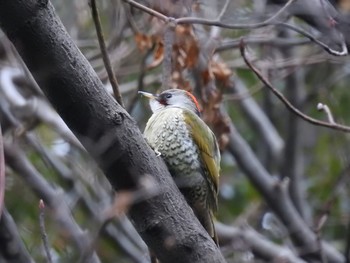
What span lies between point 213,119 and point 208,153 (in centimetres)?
60

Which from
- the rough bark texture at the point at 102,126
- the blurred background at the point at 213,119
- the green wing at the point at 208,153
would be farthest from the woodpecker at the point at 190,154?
the rough bark texture at the point at 102,126

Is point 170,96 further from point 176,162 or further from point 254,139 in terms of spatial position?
point 254,139

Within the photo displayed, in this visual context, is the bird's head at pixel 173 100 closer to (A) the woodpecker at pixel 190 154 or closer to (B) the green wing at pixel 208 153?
(A) the woodpecker at pixel 190 154

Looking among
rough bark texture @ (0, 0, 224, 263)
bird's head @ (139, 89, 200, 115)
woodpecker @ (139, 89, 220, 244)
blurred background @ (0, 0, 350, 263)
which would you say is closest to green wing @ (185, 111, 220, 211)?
woodpecker @ (139, 89, 220, 244)

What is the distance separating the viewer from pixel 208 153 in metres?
3.87

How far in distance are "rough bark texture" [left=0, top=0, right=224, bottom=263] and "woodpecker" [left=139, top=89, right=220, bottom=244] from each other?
83 centimetres

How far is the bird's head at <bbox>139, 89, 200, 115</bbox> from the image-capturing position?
4.08m

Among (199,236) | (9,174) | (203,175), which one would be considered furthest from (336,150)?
(199,236)

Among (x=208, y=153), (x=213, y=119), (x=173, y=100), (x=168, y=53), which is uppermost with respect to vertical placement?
(x=168, y=53)

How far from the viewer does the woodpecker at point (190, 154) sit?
3.76m

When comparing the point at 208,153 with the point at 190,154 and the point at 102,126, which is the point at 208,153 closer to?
the point at 190,154

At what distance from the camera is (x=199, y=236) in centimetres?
288

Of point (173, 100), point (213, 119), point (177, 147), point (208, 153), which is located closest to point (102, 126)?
point (177, 147)

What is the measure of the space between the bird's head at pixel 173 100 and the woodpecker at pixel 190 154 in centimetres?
7
